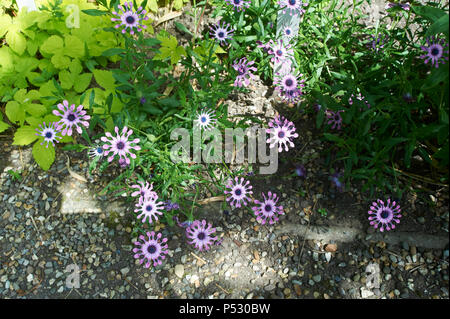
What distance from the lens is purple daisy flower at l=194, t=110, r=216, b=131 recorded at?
2.08 metres

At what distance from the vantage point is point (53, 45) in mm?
2301

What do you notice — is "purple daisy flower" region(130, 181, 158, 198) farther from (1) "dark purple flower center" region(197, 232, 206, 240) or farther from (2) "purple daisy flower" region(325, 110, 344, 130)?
(2) "purple daisy flower" region(325, 110, 344, 130)

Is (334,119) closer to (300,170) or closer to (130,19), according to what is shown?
(300,170)

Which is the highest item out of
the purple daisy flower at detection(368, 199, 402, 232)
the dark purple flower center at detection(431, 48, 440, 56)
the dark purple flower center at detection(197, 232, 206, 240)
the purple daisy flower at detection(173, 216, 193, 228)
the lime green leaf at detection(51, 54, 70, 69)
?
the lime green leaf at detection(51, 54, 70, 69)

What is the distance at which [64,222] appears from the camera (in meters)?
2.18

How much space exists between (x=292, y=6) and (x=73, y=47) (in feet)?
4.63

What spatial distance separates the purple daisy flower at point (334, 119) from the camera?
2182 millimetres

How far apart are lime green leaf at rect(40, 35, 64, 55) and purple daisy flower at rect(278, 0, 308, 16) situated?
143 centimetres

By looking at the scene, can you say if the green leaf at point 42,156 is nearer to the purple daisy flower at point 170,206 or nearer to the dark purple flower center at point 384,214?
the purple daisy flower at point 170,206

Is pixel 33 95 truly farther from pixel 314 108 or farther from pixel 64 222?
pixel 314 108

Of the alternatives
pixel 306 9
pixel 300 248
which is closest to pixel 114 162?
pixel 300 248

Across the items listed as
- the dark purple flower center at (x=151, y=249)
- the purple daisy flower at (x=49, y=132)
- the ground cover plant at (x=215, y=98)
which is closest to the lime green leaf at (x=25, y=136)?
the ground cover plant at (x=215, y=98)

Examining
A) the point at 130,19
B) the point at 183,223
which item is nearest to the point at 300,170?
the point at 183,223

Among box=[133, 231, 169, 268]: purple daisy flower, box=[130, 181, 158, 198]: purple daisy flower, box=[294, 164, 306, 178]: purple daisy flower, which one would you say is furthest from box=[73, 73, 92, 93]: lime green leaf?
box=[294, 164, 306, 178]: purple daisy flower
